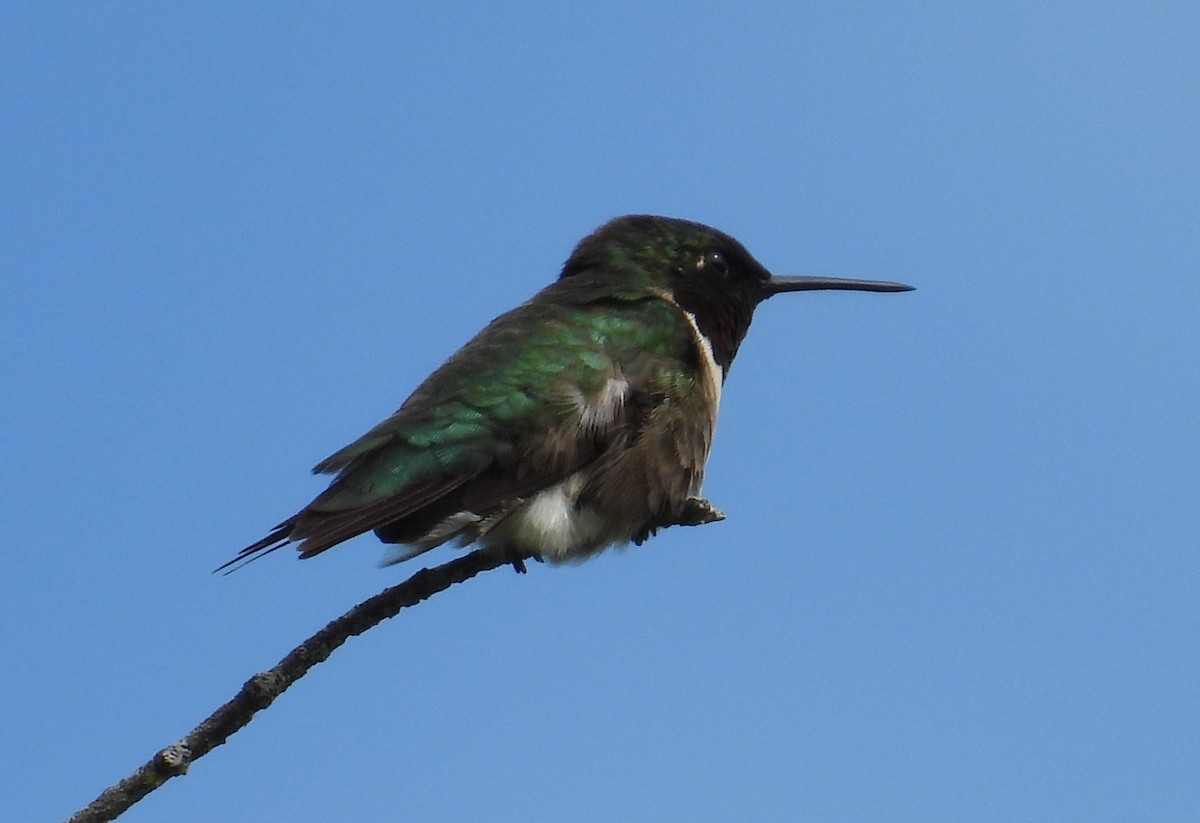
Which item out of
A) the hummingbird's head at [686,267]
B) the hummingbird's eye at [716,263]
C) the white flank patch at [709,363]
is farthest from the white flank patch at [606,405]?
the hummingbird's eye at [716,263]

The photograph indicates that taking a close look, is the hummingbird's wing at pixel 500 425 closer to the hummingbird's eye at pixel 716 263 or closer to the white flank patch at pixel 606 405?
the white flank patch at pixel 606 405

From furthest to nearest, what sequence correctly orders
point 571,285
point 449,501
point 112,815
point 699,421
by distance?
point 571,285, point 699,421, point 449,501, point 112,815

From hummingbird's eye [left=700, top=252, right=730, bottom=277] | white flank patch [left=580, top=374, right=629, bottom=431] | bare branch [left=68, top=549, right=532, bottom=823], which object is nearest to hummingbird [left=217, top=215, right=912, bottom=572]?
white flank patch [left=580, top=374, right=629, bottom=431]

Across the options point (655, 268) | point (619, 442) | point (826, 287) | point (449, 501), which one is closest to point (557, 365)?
point (619, 442)

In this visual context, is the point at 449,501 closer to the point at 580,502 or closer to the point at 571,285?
the point at 580,502

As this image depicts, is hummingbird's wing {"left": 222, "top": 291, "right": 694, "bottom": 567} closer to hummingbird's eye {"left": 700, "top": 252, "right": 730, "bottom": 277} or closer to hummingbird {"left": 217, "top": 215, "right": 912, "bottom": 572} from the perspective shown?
hummingbird {"left": 217, "top": 215, "right": 912, "bottom": 572}
